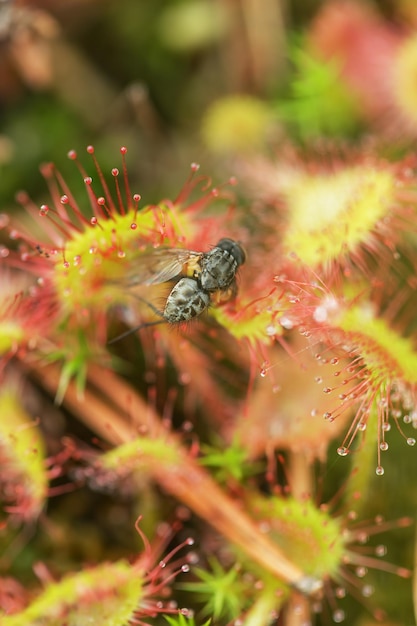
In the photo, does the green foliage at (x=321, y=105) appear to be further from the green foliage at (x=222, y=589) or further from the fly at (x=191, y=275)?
the green foliage at (x=222, y=589)

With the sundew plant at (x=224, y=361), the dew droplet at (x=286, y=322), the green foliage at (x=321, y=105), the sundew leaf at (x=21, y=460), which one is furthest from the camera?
the green foliage at (x=321, y=105)

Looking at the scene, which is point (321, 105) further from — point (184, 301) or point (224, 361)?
point (184, 301)

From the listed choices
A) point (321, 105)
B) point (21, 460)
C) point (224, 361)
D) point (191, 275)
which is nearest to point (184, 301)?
point (191, 275)

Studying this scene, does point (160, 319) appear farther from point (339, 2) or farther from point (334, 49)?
point (339, 2)

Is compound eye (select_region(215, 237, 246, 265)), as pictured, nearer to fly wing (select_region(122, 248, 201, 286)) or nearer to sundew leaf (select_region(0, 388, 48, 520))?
fly wing (select_region(122, 248, 201, 286))

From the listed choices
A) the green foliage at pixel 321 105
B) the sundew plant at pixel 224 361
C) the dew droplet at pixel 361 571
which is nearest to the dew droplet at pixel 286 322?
the sundew plant at pixel 224 361

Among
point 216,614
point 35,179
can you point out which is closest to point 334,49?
point 35,179

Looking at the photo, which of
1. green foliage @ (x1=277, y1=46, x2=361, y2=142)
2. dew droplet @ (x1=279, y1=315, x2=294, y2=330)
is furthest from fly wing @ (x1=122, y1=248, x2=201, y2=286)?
green foliage @ (x1=277, y1=46, x2=361, y2=142)
